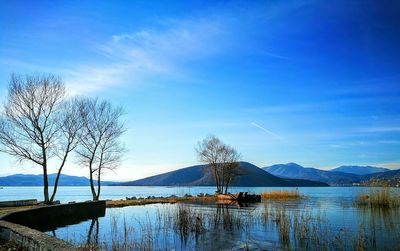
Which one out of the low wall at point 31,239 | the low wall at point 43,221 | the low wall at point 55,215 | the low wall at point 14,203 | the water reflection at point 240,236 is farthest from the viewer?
the low wall at point 14,203

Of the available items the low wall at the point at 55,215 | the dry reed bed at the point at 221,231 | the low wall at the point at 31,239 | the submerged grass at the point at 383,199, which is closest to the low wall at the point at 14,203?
the low wall at the point at 55,215

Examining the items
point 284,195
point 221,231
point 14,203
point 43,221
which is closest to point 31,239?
point 221,231

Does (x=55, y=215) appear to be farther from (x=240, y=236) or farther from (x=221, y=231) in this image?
(x=240, y=236)

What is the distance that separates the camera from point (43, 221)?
23203 millimetres

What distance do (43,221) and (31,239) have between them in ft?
41.8

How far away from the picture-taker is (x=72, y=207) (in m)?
27.9

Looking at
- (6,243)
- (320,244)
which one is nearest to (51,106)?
(6,243)

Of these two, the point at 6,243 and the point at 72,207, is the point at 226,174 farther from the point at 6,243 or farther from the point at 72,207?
the point at 6,243

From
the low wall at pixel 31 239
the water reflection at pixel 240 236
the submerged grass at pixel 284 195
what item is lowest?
the submerged grass at pixel 284 195

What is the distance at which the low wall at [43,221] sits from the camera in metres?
11.2

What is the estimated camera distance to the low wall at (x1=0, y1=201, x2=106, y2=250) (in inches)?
443

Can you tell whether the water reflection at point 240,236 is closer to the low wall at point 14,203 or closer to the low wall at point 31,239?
the low wall at point 31,239

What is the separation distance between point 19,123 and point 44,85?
13.4 ft

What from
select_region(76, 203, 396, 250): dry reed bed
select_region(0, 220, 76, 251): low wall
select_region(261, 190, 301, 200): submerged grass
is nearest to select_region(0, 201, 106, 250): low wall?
select_region(0, 220, 76, 251): low wall
